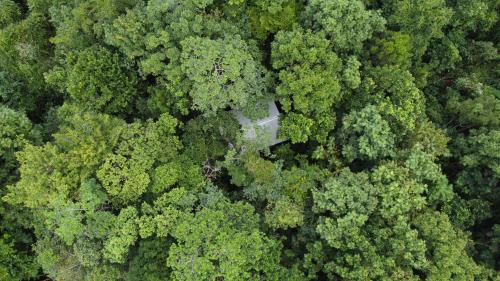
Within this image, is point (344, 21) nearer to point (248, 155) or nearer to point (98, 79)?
point (248, 155)

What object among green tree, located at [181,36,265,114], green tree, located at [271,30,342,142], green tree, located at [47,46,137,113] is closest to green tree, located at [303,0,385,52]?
green tree, located at [271,30,342,142]

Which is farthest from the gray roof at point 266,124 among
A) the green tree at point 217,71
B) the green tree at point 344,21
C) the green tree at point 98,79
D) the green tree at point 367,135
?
the green tree at point 98,79

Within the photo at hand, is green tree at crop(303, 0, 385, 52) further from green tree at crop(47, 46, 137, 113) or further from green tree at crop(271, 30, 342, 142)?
green tree at crop(47, 46, 137, 113)

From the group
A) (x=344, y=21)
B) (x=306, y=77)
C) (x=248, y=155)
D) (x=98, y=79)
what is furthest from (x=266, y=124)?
(x=98, y=79)

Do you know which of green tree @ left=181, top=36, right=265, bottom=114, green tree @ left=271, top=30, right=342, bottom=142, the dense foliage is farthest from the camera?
green tree @ left=271, top=30, right=342, bottom=142

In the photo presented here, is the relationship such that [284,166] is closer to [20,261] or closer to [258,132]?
[258,132]

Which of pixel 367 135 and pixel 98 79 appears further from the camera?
pixel 98 79

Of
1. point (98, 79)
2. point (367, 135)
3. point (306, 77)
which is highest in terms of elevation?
point (306, 77)
